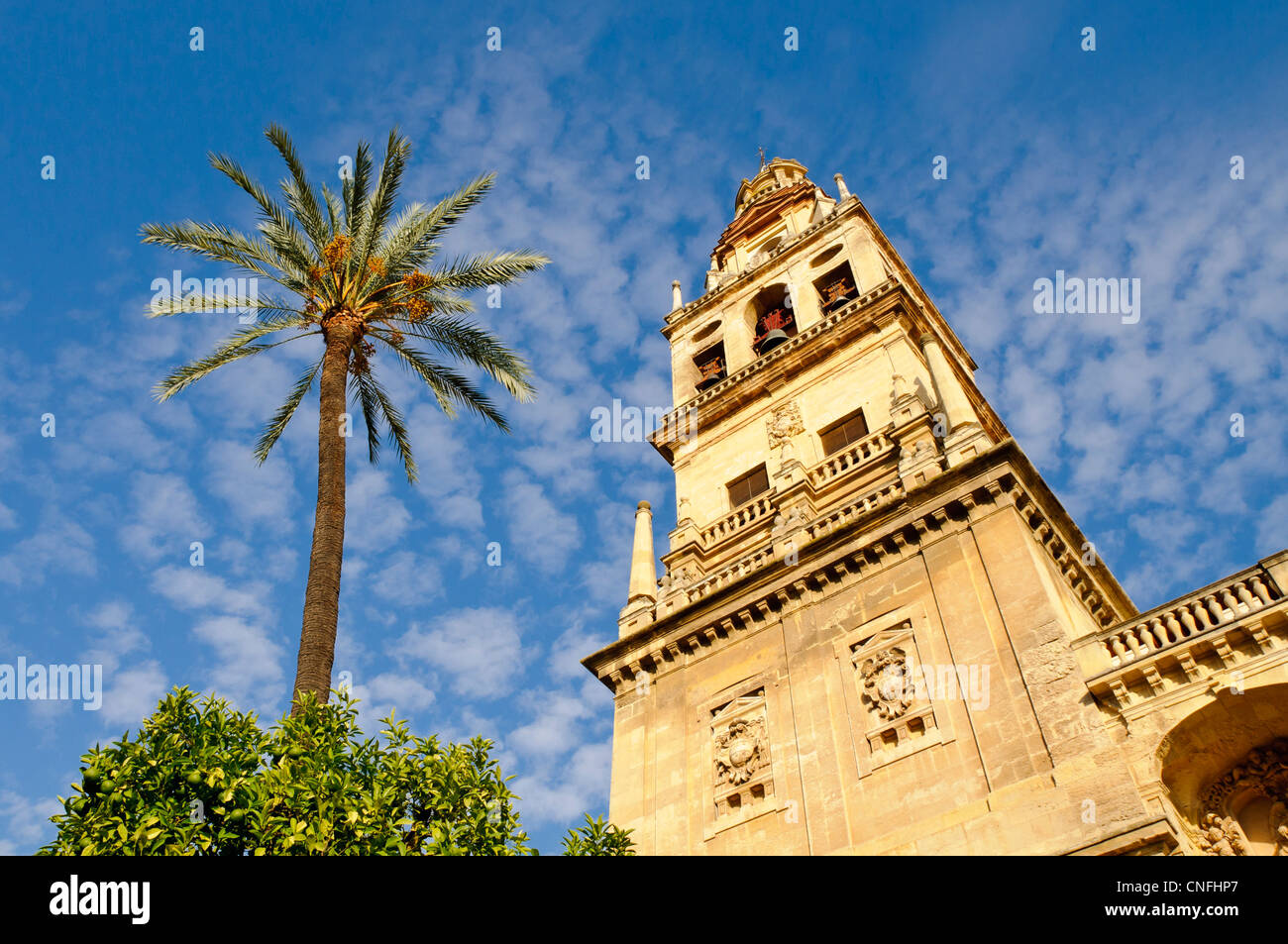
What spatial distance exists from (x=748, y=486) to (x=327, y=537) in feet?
43.4

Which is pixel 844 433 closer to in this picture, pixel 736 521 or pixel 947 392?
pixel 736 521

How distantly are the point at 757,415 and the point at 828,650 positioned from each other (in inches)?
417

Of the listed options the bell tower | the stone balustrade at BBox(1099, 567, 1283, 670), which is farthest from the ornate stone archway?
the stone balustrade at BBox(1099, 567, 1283, 670)

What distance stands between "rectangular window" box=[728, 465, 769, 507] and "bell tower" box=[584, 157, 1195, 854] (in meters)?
0.07

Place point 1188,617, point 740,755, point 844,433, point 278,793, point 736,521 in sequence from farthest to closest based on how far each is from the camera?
point 844,433 → point 736,521 → point 740,755 → point 1188,617 → point 278,793

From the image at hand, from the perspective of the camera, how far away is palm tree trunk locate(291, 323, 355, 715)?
16109 mm

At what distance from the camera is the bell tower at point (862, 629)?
55.1 feet

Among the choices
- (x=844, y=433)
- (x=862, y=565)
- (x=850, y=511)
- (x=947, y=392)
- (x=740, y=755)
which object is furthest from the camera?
(x=844, y=433)

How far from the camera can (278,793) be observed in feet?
38.6

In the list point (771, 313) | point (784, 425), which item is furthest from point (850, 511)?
point (771, 313)

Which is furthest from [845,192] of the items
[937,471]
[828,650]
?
[828,650]

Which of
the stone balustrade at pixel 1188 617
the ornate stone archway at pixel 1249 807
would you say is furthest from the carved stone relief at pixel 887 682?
the ornate stone archway at pixel 1249 807

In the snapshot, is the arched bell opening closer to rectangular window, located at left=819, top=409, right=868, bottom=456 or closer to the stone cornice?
rectangular window, located at left=819, top=409, right=868, bottom=456
